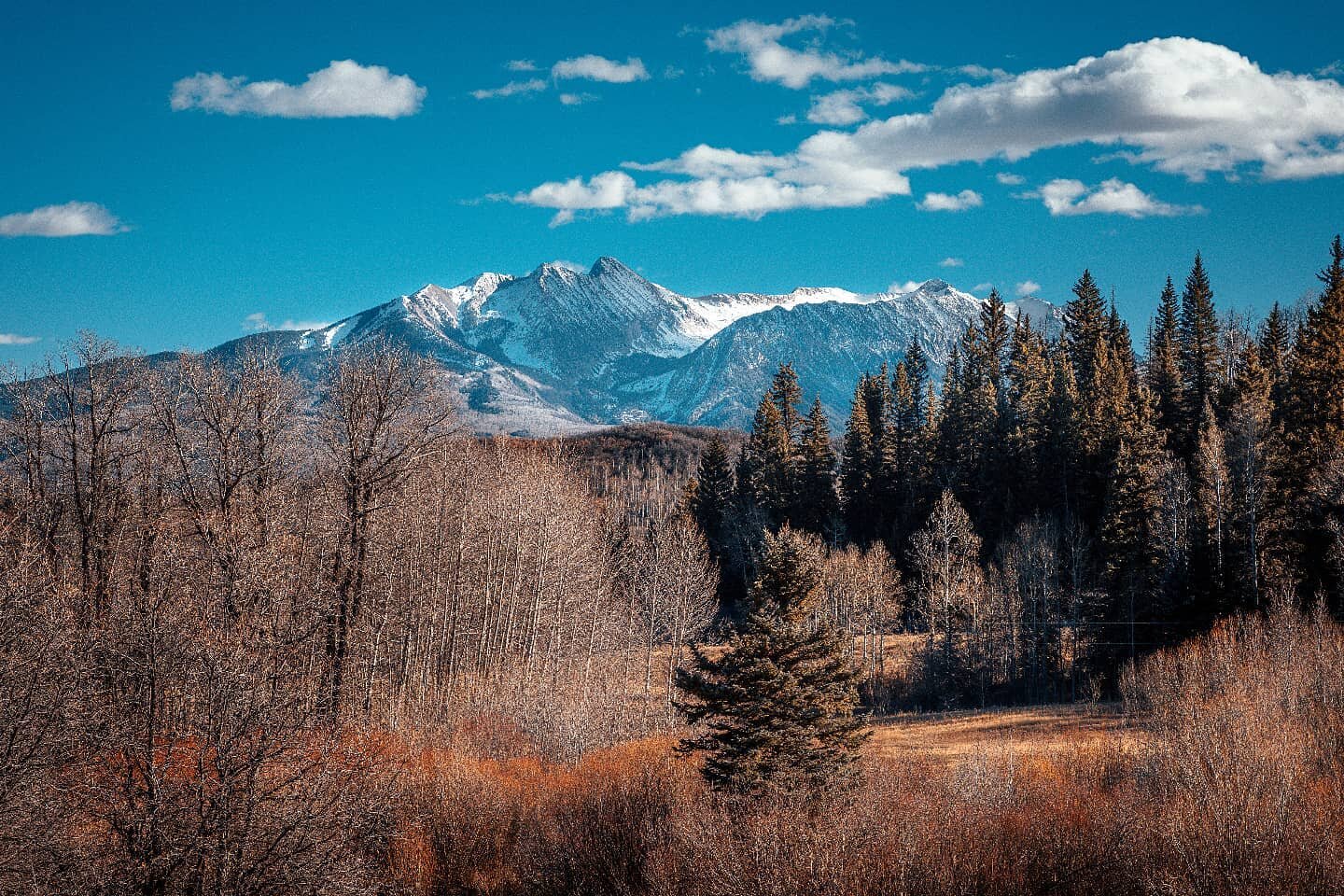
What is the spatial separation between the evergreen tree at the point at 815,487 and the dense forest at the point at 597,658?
37.8 feet

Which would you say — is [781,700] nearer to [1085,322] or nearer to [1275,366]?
[1275,366]

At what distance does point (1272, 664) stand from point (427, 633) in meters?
43.7

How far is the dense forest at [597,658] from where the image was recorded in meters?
21.5

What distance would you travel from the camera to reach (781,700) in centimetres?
2458

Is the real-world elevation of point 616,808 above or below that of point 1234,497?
below

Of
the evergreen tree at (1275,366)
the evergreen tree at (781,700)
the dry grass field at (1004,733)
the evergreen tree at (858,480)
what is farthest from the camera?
the evergreen tree at (858,480)

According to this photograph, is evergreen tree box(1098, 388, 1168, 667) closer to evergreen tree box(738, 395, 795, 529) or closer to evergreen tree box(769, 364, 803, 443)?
evergreen tree box(738, 395, 795, 529)

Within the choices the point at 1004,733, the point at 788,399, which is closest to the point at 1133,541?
the point at 1004,733

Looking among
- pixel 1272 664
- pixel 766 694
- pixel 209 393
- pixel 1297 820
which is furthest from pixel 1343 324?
pixel 209 393

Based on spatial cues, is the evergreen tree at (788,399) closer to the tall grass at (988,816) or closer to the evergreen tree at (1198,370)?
the evergreen tree at (1198,370)

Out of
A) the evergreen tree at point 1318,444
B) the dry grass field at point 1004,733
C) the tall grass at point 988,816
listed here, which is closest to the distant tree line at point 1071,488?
the evergreen tree at point 1318,444

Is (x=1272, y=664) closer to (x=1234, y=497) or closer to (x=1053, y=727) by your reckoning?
(x=1053, y=727)

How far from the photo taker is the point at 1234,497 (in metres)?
52.5

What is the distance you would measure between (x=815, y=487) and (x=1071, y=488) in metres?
25.4
